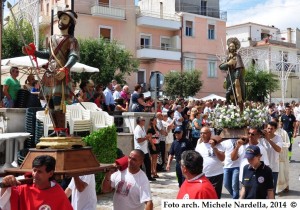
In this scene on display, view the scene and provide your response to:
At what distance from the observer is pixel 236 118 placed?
32.1 feet

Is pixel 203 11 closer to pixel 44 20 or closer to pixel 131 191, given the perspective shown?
pixel 44 20

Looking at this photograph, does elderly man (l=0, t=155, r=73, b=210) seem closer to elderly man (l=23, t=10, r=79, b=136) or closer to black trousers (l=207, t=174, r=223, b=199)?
elderly man (l=23, t=10, r=79, b=136)

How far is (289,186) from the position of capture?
36.2 ft

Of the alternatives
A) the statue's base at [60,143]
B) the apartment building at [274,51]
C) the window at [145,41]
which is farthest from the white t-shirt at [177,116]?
the apartment building at [274,51]

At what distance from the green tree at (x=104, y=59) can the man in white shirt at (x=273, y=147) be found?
21.2 meters

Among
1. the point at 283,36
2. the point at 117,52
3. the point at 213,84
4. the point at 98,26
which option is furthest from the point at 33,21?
the point at 283,36

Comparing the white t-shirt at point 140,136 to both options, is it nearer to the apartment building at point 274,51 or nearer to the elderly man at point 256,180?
the elderly man at point 256,180

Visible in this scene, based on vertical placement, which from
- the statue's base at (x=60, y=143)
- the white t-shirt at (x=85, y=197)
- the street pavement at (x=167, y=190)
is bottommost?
the street pavement at (x=167, y=190)

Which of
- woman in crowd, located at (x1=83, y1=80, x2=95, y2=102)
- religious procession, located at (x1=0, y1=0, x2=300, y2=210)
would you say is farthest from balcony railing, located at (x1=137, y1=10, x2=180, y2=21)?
woman in crowd, located at (x1=83, y1=80, x2=95, y2=102)

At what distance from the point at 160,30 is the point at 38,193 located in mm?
35331

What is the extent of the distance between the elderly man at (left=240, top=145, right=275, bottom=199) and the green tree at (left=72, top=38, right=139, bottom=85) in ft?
77.6

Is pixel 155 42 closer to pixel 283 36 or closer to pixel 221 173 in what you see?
pixel 283 36

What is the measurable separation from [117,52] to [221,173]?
78.9 feet

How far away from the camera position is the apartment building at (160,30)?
34.9 m
